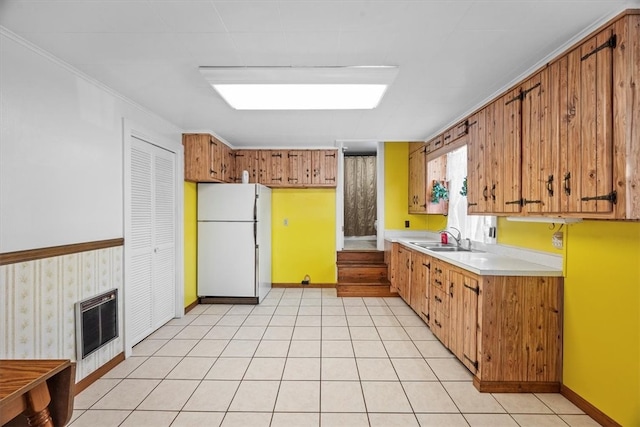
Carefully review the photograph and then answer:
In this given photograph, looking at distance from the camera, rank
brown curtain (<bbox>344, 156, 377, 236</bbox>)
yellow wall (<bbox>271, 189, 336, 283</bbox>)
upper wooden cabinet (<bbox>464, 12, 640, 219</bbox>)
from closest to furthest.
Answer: upper wooden cabinet (<bbox>464, 12, 640, 219</bbox>) < yellow wall (<bbox>271, 189, 336, 283</bbox>) < brown curtain (<bbox>344, 156, 377, 236</bbox>)

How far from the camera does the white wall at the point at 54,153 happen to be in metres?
1.81

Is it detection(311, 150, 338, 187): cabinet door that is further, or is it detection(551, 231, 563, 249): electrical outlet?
detection(311, 150, 338, 187): cabinet door

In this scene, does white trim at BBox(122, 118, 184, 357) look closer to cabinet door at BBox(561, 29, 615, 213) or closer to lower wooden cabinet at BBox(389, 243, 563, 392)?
Answer: lower wooden cabinet at BBox(389, 243, 563, 392)

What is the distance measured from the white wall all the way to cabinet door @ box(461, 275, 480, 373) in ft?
10.3

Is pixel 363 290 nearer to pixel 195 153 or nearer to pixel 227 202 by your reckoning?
pixel 227 202

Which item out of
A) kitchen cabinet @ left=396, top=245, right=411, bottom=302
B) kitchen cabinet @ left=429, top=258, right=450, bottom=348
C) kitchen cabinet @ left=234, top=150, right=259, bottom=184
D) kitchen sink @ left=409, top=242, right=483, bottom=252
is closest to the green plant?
kitchen sink @ left=409, top=242, right=483, bottom=252

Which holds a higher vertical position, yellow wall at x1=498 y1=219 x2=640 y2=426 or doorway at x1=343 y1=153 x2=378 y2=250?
doorway at x1=343 y1=153 x2=378 y2=250

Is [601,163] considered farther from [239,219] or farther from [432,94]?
[239,219]

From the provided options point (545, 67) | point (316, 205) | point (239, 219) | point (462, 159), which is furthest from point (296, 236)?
point (545, 67)

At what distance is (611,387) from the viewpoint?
1.87 meters

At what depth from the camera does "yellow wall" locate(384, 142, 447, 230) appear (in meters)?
5.25

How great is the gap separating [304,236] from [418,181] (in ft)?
7.11

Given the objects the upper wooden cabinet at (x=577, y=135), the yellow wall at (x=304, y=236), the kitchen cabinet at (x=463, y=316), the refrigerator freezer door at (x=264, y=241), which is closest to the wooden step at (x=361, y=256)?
the yellow wall at (x=304, y=236)

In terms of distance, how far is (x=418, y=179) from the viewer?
4.76m
